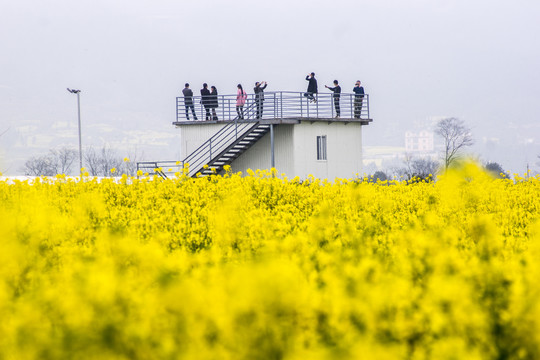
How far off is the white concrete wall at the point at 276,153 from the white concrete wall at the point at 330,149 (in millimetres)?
371

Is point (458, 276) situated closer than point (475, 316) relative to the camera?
No

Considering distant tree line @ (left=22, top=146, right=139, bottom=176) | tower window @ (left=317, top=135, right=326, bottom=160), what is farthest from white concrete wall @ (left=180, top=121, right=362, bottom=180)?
distant tree line @ (left=22, top=146, right=139, bottom=176)

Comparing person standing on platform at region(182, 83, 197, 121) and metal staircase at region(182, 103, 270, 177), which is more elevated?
person standing on platform at region(182, 83, 197, 121)

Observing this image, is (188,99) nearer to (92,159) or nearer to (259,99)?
(259,99)

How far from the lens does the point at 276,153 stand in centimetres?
3312

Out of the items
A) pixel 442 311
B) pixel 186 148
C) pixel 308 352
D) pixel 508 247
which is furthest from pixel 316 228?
pixel 186 148

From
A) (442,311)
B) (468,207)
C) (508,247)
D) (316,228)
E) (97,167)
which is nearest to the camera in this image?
(442,311)

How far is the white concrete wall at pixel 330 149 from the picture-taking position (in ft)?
108

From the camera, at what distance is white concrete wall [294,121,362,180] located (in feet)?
108

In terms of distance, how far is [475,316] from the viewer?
3963 millimetres

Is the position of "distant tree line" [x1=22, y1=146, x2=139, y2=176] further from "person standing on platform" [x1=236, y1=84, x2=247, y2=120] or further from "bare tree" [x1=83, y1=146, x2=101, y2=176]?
"person standing on platform" [x1=236, y1=84, x2=247, y2=120]

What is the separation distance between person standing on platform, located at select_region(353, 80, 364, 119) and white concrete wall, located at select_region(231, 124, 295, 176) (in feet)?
14.0

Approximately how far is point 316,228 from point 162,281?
411 cm

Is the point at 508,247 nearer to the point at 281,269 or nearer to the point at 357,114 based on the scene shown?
the point at 281,269
